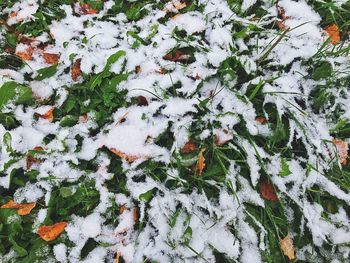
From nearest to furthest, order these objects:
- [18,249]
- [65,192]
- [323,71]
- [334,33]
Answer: [18,249] → [65,192] → [323,71] → [334,33]

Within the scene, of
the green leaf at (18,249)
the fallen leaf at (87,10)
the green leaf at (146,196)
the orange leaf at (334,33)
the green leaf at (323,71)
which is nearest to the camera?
the green leaf at (18,249)

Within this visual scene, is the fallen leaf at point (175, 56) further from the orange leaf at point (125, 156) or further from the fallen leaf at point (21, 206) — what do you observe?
the fallen leaf at point (21, 206)

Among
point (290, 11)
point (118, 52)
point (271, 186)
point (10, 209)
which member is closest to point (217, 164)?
point (271, 186)

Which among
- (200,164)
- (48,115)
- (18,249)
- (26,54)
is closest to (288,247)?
(200,164)

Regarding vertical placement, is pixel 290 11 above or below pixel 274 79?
above

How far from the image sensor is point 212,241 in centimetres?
136

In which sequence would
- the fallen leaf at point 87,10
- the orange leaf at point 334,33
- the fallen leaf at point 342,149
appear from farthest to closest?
the fallen leaf at point 87,10, the orange leaf at point 334,33, the fallen leaf at point 342,149

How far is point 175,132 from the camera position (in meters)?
1.52

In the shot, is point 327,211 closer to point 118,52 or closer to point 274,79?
point 274,79

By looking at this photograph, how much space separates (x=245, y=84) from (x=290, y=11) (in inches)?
23.1

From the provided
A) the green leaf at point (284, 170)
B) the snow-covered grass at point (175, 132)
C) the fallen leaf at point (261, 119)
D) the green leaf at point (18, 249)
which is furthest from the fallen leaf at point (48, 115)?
the green leaf at point (284, 170)

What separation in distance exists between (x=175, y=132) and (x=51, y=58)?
79 centimetres

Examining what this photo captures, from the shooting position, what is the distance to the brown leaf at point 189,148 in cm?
150

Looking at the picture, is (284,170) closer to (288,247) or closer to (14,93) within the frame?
(288,247)
